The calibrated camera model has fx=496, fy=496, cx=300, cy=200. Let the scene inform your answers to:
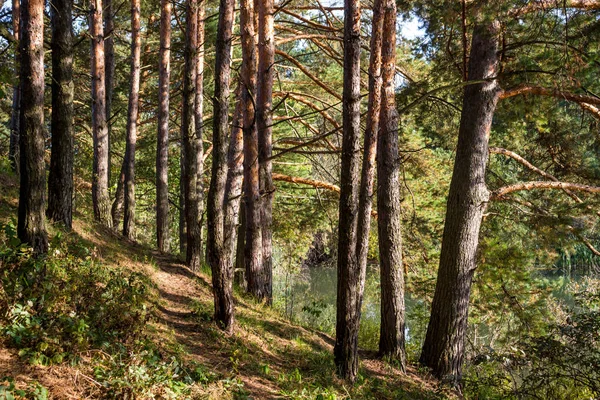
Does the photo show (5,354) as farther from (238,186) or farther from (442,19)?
(442,19)

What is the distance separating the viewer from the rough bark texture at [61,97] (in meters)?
6.54

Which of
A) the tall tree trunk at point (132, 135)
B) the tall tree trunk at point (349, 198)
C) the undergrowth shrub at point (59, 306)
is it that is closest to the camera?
the undergrowth shrub at point (59, 306)

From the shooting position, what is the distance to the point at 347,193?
5926mm

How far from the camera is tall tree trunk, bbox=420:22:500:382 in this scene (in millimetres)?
7613

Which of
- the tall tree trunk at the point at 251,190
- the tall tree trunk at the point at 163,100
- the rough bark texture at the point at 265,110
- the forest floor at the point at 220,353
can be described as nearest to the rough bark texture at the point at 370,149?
the forest floor at the point at 220,353

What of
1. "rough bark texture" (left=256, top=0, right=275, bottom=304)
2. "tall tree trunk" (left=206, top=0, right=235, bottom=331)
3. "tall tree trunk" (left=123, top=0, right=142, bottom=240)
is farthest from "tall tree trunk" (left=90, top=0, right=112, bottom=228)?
"tall tree trunk" (left=206, top=0, right=235, bottom=331)

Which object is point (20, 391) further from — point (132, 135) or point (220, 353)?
point (132, 135)

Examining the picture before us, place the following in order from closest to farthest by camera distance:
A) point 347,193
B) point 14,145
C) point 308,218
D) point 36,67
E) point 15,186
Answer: point 36,67 < point 347,193 < point 15,186 < point 14,145 < point 308,218

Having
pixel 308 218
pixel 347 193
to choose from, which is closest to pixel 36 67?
pixel 347 193

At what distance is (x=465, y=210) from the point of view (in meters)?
7.63

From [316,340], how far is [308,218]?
692 centimetres

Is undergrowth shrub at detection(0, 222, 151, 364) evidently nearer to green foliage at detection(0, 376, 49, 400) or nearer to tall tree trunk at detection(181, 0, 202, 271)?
green foliage at detection(0, 376, 49, 400)

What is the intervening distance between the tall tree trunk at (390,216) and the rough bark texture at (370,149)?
1.26ft

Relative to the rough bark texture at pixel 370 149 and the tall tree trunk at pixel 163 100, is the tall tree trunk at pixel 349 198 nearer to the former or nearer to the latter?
the rough bark texture at pixel 370 149
